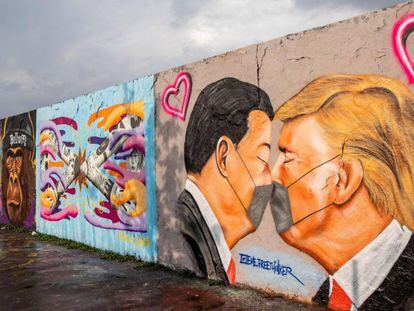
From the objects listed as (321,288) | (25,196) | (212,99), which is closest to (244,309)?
(321,288)

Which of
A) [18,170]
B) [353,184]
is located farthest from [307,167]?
[18,170]

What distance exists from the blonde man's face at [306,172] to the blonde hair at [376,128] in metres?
0.14

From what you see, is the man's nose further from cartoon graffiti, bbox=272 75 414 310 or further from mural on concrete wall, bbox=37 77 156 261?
mural on concrete wall, bbox=37 77 156 261

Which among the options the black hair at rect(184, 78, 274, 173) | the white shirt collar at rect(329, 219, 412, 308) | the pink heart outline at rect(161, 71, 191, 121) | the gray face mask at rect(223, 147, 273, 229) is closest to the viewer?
the white shirt collar at rect(329, 219, 412, 308)

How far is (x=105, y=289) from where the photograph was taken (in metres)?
6.37

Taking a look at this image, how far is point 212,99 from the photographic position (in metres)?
6.51

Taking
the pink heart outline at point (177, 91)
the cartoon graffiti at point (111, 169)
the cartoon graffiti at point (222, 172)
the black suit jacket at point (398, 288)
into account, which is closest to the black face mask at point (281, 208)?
the cartoon graffiti at point (222, 172)

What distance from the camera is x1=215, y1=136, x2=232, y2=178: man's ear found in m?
6.23

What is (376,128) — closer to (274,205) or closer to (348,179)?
(348,179)

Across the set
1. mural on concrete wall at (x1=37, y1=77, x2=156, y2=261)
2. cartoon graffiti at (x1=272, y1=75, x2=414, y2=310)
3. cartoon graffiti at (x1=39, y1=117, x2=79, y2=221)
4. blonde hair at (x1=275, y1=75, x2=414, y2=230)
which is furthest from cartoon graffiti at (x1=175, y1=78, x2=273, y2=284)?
cartoon graffiti at (x1=39, y1=117, x2=79, y2=221)

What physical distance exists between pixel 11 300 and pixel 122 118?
150 inches

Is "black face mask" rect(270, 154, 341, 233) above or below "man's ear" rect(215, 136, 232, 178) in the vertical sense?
below

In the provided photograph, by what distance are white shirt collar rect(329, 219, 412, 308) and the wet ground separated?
1.73ft

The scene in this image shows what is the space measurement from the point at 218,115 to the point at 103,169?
3.69 metres
